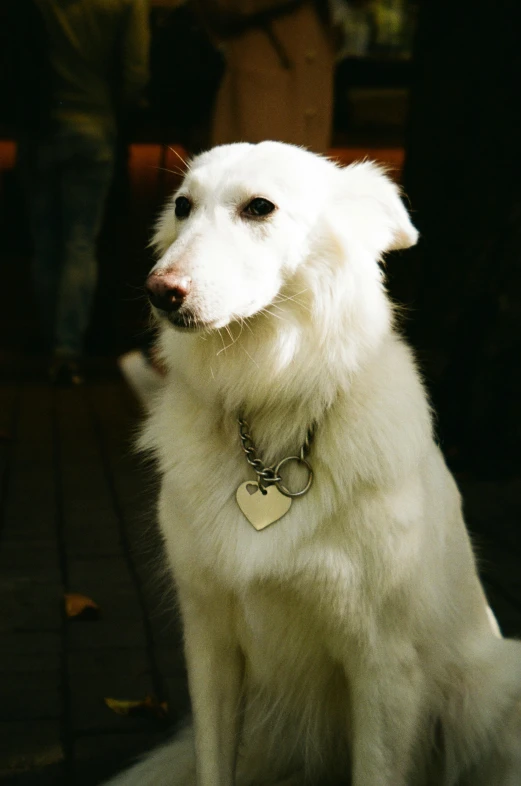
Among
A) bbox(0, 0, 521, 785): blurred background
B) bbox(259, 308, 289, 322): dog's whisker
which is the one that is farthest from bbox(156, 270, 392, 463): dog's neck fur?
bbox(0, 0, 521, 785): blurred background

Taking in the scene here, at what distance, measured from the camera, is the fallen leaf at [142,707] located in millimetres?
2719

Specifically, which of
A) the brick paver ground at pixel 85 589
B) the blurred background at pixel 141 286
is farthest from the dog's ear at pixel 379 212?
the brick paver ground at pixel 85 589

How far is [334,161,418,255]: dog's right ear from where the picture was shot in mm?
2162

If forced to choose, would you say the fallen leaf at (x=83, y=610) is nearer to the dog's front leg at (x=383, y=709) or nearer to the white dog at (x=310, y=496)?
the white dog at (x=310, y=496)

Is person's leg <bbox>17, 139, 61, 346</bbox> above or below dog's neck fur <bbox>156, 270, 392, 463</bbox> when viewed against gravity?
below

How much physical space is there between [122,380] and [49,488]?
6.83 feet

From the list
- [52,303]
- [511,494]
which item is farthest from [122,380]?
[511,494]

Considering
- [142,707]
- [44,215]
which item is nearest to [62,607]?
[142,707]

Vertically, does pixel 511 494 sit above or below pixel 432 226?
below

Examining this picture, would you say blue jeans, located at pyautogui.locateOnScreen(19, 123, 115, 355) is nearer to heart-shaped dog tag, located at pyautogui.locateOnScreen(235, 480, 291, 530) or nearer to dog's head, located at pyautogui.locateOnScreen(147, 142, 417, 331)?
dog's head, located at pyautogui.locateOnScreen(147, 142, 417, 331)

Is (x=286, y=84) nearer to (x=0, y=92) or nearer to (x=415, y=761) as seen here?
(x=0, y=92)

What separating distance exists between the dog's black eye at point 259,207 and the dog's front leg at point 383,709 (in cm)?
91

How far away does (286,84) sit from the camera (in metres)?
4.31

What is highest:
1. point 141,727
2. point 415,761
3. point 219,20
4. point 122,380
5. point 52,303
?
point 219,20
